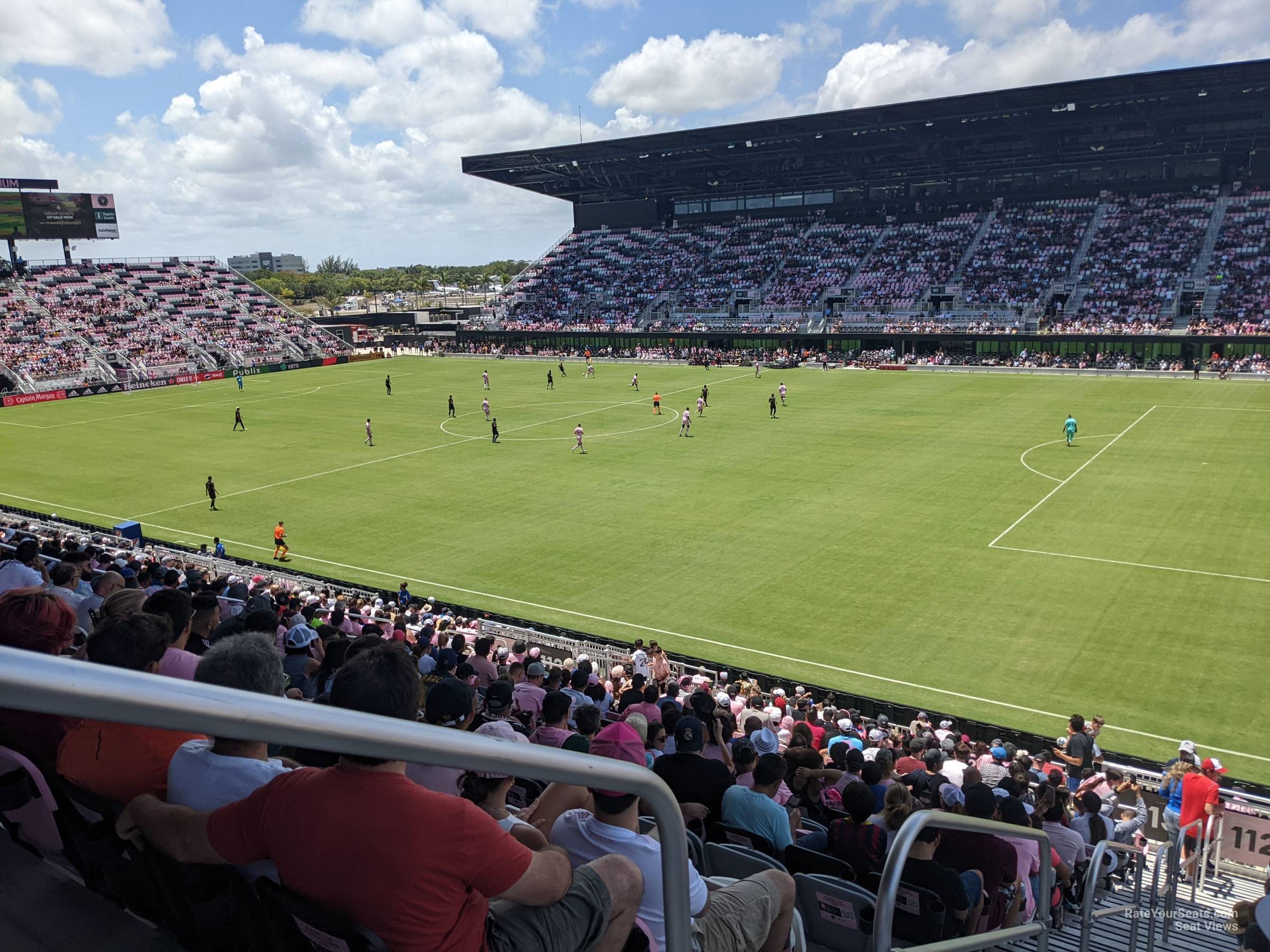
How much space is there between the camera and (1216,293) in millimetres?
65312

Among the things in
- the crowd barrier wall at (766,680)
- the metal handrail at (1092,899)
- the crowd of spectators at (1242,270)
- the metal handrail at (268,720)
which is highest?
the crowd of spectators at (1242,270)

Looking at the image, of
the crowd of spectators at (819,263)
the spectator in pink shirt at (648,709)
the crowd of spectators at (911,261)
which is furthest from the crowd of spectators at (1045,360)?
the spectator in pink shirt at (648,709)

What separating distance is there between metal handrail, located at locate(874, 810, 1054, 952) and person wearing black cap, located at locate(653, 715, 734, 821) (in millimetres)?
1615

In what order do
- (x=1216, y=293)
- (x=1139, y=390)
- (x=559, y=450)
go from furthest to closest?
(x=1216, y=293) < (x=1139, y=390) < (x=559, y=450)

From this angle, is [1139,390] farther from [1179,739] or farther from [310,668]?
[310,668]

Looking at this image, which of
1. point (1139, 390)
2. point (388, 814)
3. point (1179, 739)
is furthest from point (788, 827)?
point (1139, 390)

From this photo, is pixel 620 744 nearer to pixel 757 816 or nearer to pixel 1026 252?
pixel 757 816

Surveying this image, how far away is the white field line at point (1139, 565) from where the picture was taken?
23266 mm

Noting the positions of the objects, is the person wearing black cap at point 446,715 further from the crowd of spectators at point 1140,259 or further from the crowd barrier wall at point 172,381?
the crowd barrier wall at point 172,381

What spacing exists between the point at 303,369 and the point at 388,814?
83.3 metres

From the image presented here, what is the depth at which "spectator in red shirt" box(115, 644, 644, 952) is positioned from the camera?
122 inches

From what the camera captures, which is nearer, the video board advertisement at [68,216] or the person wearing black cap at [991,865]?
the person wearing black cap at [991,865]

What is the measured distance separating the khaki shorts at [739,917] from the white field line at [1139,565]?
2358 centimetres

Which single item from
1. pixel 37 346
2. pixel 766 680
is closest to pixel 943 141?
pixel 766 680
